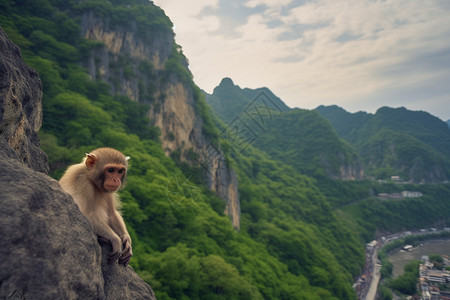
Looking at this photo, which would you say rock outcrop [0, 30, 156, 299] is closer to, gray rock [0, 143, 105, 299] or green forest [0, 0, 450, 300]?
gray rock [0, 143, 105, 299]

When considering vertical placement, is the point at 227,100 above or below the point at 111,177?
above

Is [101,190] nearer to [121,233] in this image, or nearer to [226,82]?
[121,233]

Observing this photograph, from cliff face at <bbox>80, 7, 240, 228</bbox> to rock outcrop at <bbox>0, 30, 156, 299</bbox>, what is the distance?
2833 centimetres

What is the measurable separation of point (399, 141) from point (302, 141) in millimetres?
46707

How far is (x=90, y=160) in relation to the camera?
2.53 metres

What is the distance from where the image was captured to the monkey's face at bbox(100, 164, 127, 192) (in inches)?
97.7

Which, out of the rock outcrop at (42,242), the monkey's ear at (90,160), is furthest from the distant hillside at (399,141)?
the rock outcrop at (42,242)

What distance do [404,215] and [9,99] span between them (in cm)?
8363

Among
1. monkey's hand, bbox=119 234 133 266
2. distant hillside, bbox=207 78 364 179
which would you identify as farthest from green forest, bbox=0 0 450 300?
distant hillside, bbox=207 78 364 179

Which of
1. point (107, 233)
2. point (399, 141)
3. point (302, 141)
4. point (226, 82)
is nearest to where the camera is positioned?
point (107, 233)

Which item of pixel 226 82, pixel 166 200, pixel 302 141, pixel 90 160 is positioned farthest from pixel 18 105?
pixel 226 82

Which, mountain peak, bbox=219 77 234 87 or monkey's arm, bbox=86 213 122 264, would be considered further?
mountain peak, bbox=219 77 234 87

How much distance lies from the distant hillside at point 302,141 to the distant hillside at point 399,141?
77.1ft

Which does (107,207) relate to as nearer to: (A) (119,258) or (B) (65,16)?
(A) (119,258)
